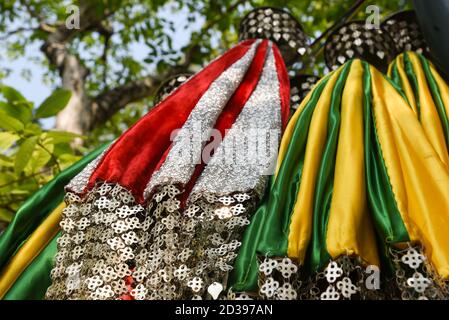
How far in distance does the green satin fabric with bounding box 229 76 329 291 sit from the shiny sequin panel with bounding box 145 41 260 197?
0.20 metres

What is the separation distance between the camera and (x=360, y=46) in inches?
80.4

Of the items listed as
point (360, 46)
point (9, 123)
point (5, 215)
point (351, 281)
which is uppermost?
point (360, 46)

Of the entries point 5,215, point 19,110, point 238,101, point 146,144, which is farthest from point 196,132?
point 5,215

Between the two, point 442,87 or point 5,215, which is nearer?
point 442,87

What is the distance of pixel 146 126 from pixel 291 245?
2.01 ft

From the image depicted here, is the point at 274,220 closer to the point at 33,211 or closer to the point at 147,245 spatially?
the point at 147,245

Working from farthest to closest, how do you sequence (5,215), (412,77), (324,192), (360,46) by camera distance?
(5,215) < (360,46) < (412,77) < (324,192)

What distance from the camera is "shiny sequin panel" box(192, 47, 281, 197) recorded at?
4.93 ft

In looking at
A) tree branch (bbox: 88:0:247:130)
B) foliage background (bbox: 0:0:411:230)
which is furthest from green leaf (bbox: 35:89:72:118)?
tree branch (bbox: 88:0:247:130)

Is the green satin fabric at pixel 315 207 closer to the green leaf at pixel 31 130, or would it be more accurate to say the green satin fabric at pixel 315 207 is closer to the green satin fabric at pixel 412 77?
the green satin fabric at pixel 412 77

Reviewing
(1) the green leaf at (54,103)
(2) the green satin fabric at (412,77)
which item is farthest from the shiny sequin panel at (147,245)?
(1) the green leaf at (54,103)

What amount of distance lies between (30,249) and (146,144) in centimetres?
38

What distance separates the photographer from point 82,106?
396 centimetres
